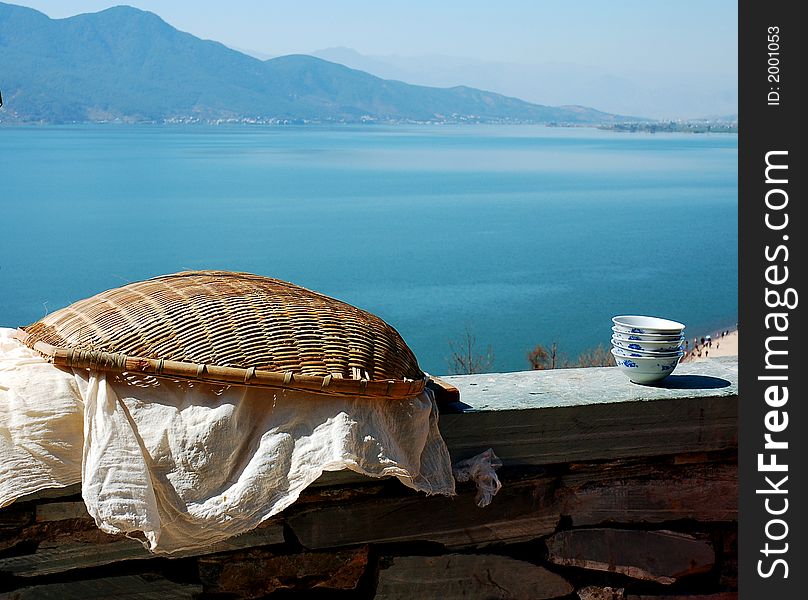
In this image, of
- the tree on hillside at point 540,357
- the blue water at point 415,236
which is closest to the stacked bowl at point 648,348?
the tree on hillside at point 540,357

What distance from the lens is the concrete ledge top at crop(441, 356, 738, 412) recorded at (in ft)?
5.43

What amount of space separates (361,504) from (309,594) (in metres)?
0.17

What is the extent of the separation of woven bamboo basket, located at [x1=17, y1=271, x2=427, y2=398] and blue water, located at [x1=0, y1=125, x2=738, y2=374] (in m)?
4.49

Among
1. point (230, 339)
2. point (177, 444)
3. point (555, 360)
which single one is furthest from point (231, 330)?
point (555, 360)

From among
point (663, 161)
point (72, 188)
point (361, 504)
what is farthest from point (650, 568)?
point (663, 161)

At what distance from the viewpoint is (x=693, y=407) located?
1.70 metres

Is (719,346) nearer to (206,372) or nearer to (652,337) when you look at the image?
(652,337)

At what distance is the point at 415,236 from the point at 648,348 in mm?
21108

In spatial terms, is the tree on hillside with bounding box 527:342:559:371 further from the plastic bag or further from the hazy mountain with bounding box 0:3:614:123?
the hazy mountain with bounding box 0:3:614:123

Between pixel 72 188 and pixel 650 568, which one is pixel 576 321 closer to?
pixel 650 568

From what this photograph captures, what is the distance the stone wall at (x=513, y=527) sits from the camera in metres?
1.48

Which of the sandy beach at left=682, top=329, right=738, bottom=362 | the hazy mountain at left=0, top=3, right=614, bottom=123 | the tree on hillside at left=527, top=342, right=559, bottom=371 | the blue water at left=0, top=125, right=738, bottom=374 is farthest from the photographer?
the hazy mountain at left=0, top=3, right=614, bottom=123

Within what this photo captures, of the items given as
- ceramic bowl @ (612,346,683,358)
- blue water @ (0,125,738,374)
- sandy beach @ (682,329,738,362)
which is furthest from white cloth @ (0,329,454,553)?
sandy beach @ (682,329,738,362)

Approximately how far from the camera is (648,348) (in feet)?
5.73
